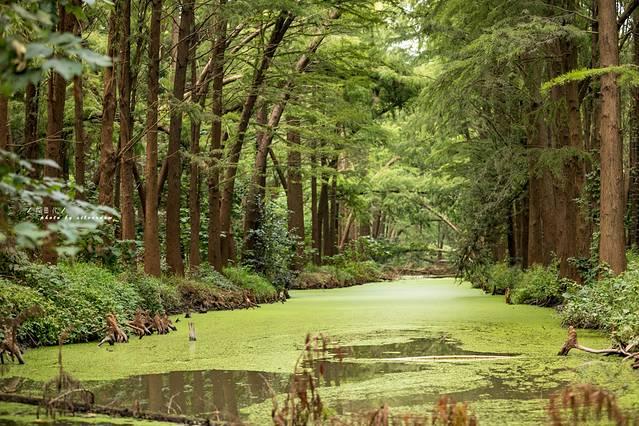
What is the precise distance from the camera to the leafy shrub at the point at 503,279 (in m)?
18.1

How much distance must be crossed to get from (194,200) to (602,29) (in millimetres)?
7975

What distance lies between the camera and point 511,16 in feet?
38.4

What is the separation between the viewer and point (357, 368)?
249 inches

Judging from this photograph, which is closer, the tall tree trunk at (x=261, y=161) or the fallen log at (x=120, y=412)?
the fallen log at (x=120, y=412)

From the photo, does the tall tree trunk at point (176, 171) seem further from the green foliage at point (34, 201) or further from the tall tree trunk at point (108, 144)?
the green foliage at point (34, 201)

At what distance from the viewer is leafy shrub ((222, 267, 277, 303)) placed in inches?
623

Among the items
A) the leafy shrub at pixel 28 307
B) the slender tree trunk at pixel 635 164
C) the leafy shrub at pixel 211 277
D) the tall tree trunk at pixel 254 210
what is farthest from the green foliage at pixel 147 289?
the slender tree trunk at pixel 635 164

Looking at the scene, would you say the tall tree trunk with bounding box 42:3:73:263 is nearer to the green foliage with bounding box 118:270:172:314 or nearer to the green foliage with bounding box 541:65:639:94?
the green foliage with bounding box 118:270:172:314

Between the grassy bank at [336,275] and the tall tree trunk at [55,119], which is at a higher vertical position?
the tall tree trunk at [55,119]

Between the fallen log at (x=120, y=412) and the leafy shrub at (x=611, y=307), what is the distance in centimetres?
391

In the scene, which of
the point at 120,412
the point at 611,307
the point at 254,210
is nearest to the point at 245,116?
the point at 254,210

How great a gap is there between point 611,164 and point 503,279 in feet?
30.4

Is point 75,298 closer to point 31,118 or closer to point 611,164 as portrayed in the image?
point 31,118

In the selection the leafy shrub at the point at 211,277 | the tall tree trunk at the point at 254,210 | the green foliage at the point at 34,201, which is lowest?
the leafy shrub at the point at 211,277
